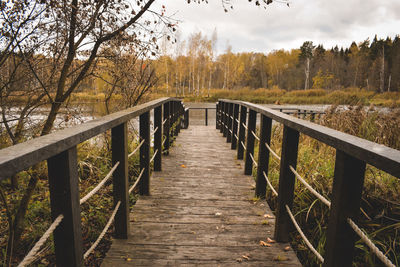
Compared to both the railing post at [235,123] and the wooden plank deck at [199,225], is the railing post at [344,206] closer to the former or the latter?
the wooden plank deck at [199,225]

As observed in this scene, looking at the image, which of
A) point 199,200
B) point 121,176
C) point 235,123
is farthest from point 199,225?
point 235,123

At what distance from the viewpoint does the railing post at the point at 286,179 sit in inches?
89.7

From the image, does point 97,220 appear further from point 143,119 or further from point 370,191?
point 370,191

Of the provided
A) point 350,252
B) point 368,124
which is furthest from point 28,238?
point 368,124

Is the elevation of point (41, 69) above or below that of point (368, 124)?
above

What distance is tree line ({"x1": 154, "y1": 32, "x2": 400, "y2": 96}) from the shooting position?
160ft

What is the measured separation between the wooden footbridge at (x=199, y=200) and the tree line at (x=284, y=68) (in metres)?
26.8

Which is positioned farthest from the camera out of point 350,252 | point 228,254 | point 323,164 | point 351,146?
point 323,164

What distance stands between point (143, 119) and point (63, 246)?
1.91 metres

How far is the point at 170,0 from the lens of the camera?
14.1ft

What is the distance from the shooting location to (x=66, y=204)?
1.29 meters

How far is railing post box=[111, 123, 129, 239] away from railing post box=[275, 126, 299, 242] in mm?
1355

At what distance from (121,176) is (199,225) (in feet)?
3.25

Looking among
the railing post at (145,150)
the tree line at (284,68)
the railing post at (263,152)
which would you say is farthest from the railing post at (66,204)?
the tree line at (284,68)
